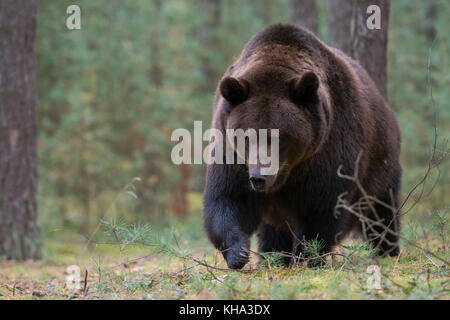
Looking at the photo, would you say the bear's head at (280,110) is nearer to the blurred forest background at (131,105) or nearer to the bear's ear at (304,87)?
the bear's ear at (304,87)

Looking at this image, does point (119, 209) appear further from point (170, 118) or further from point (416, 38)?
point (416, 38)

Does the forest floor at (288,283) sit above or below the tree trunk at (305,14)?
below

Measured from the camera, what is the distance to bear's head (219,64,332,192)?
15.9 ft

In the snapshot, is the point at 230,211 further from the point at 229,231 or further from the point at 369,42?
the point at 369,42

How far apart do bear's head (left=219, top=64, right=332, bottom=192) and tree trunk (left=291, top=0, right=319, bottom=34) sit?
6985 millimetres

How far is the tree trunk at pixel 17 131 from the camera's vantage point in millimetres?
8891

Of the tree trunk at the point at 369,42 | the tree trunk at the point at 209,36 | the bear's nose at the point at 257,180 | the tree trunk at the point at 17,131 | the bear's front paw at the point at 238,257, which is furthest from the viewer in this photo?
the tree trunk at the point at 209,36

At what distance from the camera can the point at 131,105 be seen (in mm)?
16250

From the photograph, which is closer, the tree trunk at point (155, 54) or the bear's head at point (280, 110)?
the bear's head at point (280, 110)

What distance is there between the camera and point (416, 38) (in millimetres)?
19719

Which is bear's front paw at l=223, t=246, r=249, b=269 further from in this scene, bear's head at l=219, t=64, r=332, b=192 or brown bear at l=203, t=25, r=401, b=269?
bear's head at l=219, t=64, r=332, b=192

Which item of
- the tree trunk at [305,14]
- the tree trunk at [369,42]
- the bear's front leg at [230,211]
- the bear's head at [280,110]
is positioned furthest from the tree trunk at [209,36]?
the bear's head at [280,110]

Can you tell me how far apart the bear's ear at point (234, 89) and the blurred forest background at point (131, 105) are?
7360 millimetres
